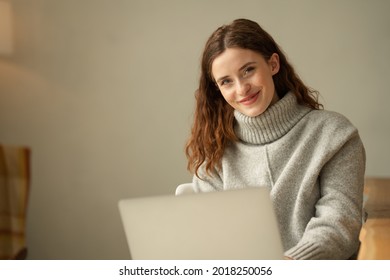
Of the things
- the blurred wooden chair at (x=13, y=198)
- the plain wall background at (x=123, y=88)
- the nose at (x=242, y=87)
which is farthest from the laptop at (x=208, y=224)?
the plain wall background at (x=123, y=88)

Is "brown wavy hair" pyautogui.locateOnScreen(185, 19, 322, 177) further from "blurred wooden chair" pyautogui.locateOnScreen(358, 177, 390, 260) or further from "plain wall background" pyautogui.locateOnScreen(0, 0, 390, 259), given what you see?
"plain wall background" pyautogui.locateOnScreen(0, 0, 390, 259)

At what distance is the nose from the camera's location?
55.5 inches

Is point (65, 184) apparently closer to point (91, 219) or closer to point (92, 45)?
point (91, 219)

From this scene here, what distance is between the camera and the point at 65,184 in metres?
2.66

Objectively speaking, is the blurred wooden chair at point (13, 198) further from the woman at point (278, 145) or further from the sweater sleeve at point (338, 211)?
the sweater sleeve at point (338, 211)

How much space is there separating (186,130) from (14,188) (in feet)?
2.26

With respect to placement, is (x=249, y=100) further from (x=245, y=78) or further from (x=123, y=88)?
(x=123, y=88)

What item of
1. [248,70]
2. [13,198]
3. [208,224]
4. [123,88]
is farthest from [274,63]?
[13,198]

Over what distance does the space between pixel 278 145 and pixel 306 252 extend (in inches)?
13.2

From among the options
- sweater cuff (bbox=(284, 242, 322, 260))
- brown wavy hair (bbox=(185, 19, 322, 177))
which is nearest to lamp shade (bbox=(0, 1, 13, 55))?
brown wavy hair (bbox=(185, 19, 322, 177))

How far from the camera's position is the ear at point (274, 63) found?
1486 mm

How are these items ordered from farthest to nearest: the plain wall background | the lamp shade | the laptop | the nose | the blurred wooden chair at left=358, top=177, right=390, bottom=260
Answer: the lamp shade, the plain wall background, the nose, the blurred wooden chair at left=358, top=177, right=390, bottom=260, the laptop
